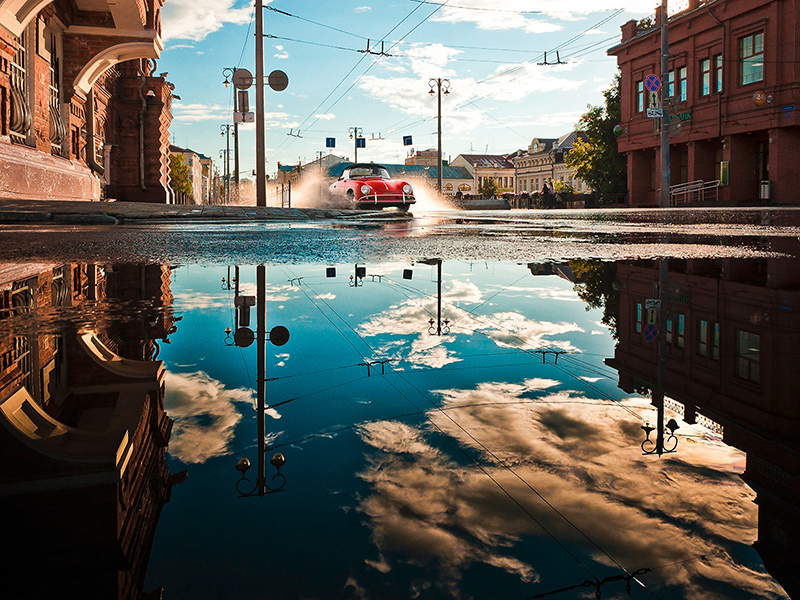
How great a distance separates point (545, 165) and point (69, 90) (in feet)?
276

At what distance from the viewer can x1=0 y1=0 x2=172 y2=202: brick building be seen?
10688 millimetres

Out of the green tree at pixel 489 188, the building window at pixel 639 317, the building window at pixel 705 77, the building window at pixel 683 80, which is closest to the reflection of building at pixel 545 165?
the green tree at pixel 489 188

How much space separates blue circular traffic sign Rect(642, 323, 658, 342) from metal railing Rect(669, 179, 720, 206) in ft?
111

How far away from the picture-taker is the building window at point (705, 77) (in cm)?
3251

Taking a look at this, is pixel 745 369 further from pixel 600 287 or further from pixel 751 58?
pixel 751 58

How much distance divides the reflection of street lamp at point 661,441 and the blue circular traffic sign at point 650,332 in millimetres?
773

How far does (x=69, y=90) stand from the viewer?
15.1 m

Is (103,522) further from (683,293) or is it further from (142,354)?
(683,293)

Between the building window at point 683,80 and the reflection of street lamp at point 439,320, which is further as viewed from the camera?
the building window at point 683,80

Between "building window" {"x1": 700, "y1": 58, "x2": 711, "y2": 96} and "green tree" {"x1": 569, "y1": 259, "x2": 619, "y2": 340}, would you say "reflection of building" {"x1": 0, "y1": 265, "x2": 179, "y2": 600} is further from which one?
"building window" {"x1": 700, "y1": 58, "x2": 711, "y2": 96}

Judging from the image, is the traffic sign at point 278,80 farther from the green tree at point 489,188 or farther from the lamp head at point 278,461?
the green tree at point 489,188

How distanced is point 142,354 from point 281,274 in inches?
76.1

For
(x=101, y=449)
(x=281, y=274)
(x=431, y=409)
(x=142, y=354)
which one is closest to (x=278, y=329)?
(x=142, y=354)

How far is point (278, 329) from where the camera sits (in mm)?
2107
